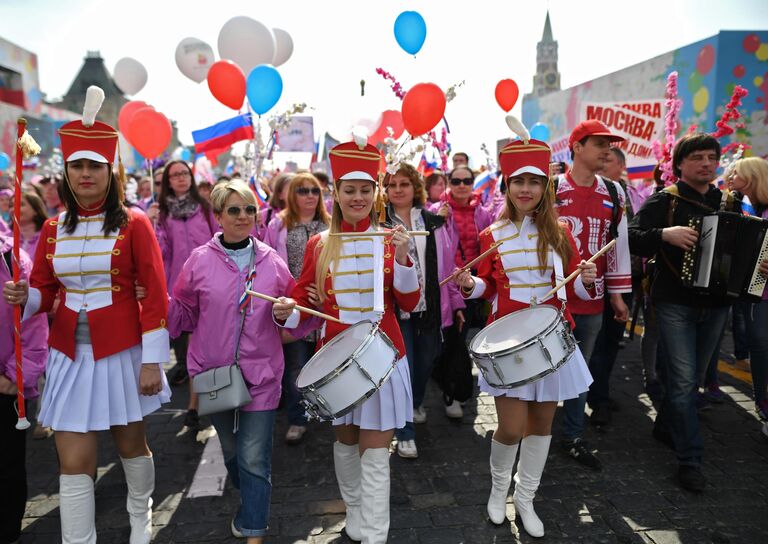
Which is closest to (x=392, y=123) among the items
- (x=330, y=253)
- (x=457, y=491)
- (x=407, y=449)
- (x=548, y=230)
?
(x=548, y=230)

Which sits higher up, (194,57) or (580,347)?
(194,57)

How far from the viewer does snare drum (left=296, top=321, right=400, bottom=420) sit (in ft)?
8.05

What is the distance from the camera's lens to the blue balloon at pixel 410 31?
5.85 metres

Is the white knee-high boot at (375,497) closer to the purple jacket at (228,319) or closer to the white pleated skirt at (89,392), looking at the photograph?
the purple jacket at (228,319)

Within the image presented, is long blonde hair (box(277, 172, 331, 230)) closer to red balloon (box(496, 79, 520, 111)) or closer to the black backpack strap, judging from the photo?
the black backpack strap

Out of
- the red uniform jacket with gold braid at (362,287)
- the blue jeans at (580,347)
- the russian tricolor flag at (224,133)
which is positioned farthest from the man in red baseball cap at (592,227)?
the russian tricolor flag at (224,133)

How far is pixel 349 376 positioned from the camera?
8.07 ft

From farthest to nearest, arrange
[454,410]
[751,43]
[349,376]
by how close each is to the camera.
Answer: [751,43] → [454,410] → [349,376]

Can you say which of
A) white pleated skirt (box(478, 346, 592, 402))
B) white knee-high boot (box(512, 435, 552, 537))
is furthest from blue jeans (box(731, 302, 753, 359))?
white knee-high boot (box(512, 435, 552, 537))

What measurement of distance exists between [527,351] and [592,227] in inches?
66.2

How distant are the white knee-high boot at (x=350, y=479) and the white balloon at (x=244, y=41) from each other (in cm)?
597

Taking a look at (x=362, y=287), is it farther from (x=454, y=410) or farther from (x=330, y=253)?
(x=454, y=410)

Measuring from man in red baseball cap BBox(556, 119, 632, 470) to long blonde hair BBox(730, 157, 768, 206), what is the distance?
1.58 meters

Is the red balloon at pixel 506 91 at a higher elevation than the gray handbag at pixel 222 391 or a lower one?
higher
